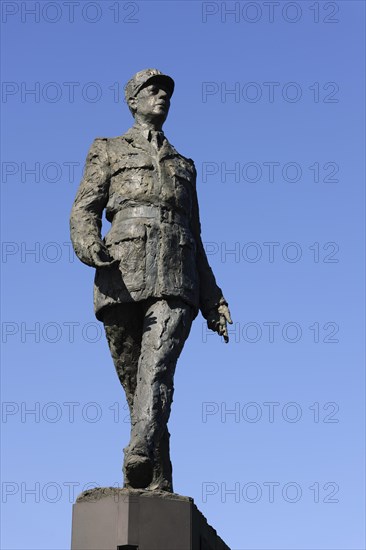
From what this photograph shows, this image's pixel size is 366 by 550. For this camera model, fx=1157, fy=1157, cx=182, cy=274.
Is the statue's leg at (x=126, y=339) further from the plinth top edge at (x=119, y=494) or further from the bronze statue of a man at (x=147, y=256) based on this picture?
the plinth top edge at (x=119, y=494)

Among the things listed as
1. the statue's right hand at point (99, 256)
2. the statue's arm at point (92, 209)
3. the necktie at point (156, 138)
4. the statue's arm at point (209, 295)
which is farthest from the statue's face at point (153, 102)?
the statue's right hand at point (99, 256)

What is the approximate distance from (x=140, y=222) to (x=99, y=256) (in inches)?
20.6

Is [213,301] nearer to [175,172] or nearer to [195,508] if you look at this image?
[175,172]

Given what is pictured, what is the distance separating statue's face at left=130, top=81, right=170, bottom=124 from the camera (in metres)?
10.7

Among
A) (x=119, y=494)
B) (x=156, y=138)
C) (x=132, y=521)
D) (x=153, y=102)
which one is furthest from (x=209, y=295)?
(x=132, y=521)

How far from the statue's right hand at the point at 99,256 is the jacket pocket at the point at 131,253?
0.16 m

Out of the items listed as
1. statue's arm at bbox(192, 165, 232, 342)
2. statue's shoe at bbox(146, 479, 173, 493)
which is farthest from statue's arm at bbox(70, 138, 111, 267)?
statue's shoe at bbox(146, 479, 173, 493)

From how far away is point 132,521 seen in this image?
911cm

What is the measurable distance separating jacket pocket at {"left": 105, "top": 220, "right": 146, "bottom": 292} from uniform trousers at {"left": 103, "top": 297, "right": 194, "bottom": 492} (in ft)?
0.67

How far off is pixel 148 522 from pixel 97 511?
421 millimetres

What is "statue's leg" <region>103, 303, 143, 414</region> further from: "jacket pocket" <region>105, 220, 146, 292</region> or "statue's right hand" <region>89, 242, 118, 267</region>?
"statue's right hand" <region>89, 242, 118, 267</region>

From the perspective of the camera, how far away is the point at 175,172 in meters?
10.6

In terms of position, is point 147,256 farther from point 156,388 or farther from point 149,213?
point 156,388

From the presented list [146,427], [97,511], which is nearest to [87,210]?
[146,427]
